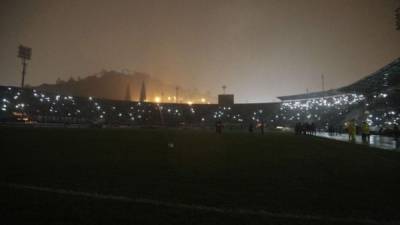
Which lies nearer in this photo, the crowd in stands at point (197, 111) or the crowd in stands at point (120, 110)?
the crowd in stands at point (197, 111)

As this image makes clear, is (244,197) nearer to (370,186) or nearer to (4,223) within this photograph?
(370,186)

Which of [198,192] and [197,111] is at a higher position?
[197,111]

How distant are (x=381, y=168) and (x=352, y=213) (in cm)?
662

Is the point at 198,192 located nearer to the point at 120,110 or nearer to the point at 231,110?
the point at 120,110

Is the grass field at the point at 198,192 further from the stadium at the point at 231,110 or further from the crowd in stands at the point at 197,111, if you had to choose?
the crowd in stands at the point at 197,111

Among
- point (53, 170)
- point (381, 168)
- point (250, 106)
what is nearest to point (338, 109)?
point (250, 106)

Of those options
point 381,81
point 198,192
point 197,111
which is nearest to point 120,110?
point 197,111

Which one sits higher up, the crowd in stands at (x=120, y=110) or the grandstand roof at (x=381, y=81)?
the grandstand roof at (x=381, y=81)

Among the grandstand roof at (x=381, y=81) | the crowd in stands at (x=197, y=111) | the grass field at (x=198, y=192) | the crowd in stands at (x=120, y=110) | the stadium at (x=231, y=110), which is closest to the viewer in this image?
the grass field at (x=198, y=192)

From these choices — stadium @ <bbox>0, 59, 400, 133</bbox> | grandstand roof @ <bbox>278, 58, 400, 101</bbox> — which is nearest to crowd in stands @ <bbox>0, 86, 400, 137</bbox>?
stadium @ <bbox>0, 59, 400, 133</bbox>

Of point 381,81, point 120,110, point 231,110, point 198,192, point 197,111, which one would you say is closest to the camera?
point 198,192

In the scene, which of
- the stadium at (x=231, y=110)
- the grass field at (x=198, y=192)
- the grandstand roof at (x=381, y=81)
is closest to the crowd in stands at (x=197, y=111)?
the stadium at (x=231, y=110)

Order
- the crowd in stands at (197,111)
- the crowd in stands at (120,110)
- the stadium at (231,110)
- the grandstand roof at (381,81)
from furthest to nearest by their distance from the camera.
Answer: the crowd in stands at (120,110) < the crowd in stands at (197,111) < the stadium at (231,110) < the grandstand roof at (381,81)

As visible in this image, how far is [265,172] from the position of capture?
9.59m
